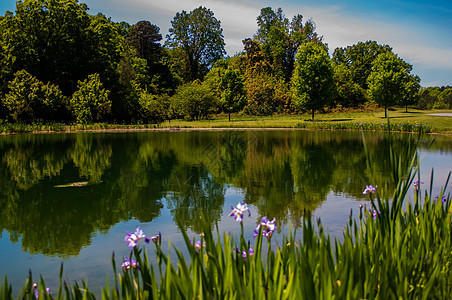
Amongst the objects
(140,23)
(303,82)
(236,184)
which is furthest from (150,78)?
(236,184)

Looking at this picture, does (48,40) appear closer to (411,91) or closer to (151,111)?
(151,111)

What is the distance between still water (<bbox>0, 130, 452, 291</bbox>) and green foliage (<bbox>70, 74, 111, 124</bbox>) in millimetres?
20669

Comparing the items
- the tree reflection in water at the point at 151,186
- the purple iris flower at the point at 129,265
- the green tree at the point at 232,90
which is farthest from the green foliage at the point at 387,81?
the purple iris flower at the point at 129,265

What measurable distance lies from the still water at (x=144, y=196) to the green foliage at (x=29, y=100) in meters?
19.7

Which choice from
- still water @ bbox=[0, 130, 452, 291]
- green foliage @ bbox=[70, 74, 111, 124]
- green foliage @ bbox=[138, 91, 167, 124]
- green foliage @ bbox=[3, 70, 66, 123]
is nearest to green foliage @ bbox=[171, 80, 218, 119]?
green foliage @ bbox=[138, 91, 167, 124]

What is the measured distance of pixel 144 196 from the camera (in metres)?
7.30

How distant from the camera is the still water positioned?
4395 millimetres

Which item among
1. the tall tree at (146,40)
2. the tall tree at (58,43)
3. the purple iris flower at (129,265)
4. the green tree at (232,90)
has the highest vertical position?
the tall tree at (146,40)

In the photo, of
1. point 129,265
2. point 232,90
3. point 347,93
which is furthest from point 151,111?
point 129,265

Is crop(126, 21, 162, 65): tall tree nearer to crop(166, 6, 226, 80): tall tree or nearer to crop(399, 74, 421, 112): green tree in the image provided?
crop(166, 6, 226, 80): tall tree

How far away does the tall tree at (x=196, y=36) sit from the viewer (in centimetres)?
6188

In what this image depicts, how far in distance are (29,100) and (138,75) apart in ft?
67.3

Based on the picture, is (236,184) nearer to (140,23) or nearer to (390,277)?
(390,277)

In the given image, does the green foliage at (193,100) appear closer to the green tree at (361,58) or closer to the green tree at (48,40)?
the green tree at (48,40)
